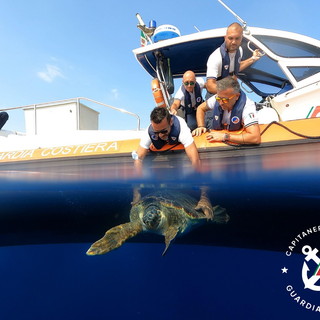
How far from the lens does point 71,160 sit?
232 centimetres

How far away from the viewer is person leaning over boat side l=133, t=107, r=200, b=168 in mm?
1921

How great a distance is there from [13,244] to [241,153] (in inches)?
128

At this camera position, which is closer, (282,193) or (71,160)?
(282,193)

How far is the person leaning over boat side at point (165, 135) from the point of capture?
192cm

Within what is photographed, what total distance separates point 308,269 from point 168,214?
4.20ft

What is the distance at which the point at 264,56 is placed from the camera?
9.45 ft

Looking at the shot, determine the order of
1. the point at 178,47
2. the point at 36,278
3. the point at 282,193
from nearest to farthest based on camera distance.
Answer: the point at 282,193 < the point at 36,278 < the point at 178,47

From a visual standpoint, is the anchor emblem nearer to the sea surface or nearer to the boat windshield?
the sea surface

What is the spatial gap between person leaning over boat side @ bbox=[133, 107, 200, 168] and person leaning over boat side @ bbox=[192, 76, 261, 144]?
0.57ft

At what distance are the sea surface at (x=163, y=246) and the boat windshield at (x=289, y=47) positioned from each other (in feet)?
Answer: 5.93

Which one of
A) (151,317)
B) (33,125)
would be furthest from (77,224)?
(33,125)

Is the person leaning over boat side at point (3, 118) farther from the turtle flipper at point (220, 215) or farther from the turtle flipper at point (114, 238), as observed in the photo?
the turtle flipper at point (220, 215)

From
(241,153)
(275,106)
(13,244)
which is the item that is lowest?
(13,244)

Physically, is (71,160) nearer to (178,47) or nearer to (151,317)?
(151,317)
